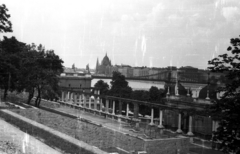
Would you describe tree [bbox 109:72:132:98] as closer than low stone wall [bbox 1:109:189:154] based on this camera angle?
No

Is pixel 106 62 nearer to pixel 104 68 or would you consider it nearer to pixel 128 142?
pixel 104 68

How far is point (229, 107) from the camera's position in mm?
6871

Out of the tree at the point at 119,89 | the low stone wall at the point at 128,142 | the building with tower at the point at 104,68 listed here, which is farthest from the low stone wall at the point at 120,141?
the building with tower at the point at 104,68

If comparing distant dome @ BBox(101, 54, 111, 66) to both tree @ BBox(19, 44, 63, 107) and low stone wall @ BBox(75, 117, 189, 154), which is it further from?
low stone wall @ BBox(75, 117, 189, 154)

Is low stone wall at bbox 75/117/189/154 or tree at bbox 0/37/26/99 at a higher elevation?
tree at bbox 0/37/26/99

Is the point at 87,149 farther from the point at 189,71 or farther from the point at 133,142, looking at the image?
the point at 189,71

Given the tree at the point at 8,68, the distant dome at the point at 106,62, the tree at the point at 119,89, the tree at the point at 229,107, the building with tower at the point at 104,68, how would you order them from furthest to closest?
the distant dome at the point at 106,62, the building with tower at the point at 104,68, the tree at the point at 119,89, the tree at the point at 8,68, the tree at the point at 229,107

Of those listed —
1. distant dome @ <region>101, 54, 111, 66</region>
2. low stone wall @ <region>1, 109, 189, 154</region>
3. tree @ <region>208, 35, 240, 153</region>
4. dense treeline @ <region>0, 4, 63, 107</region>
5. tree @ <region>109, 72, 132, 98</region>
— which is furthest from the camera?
distant dome @ <region>101, 54, 111, 66</region>

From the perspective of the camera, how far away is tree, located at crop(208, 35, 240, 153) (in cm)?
666

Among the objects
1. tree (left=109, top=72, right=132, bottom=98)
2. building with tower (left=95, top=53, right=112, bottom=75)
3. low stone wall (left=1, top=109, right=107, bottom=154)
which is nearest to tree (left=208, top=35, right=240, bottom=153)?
low stone wall (left=1, top=109, right=107, bottom=154)

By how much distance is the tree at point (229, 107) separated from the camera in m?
6.66

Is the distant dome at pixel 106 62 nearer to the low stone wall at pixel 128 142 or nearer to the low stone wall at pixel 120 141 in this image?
the low stone wall at pixel 120 141

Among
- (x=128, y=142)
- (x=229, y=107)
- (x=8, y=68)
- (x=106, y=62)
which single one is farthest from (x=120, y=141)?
(x=106, y=62)

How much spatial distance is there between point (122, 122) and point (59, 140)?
9.80 meters
